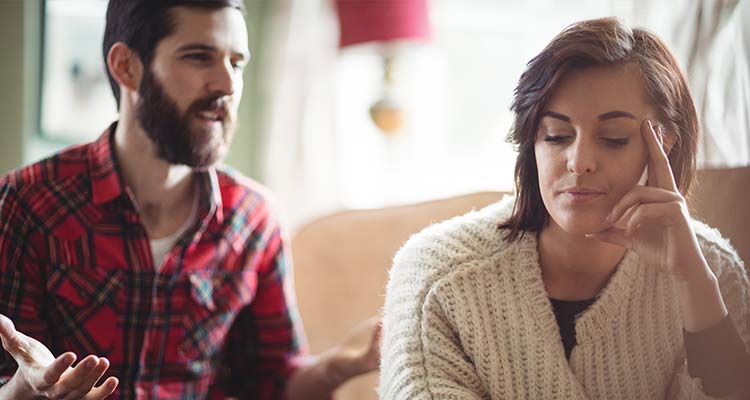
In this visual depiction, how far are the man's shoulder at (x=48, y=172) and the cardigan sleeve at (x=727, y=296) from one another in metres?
0.75

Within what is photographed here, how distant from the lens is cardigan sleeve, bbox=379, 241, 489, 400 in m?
0.80

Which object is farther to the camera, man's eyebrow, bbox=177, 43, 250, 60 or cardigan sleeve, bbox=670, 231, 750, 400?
man's eyebrow, bbox=177, 43, 250, 60

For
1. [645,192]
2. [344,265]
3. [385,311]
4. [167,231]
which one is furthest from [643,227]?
[344,265]

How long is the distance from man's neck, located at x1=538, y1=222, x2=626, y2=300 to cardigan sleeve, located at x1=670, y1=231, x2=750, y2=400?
82mm

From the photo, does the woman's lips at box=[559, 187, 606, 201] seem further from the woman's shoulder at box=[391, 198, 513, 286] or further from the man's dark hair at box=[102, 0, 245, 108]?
the man's dark hair at box=[102, 0, 245, 108]

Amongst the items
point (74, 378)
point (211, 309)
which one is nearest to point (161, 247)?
point (211, 309)

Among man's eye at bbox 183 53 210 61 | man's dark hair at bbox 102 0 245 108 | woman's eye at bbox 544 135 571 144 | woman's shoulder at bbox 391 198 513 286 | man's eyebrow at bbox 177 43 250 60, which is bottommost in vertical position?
woman's shoulder at bbox 391 198 513 286

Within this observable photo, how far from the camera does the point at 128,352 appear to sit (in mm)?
1012

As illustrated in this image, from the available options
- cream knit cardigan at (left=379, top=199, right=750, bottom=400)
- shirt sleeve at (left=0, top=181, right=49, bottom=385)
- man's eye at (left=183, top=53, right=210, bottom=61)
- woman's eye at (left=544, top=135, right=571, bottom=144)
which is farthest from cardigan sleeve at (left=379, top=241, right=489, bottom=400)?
shirt sleeve at (left=0, top=181, right=49, bottom=385)

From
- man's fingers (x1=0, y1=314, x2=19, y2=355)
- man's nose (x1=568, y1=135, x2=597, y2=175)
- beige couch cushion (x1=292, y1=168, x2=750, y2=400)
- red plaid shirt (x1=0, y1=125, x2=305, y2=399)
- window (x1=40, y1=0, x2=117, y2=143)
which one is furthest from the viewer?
window (x1=40, y1=0, x2=117, y2=143)

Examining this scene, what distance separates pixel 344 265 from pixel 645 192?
2.53 ft

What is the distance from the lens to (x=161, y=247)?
1053mm

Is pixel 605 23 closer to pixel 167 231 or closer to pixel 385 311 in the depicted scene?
pixel 385 311

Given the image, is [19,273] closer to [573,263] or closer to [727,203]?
[573,263]
